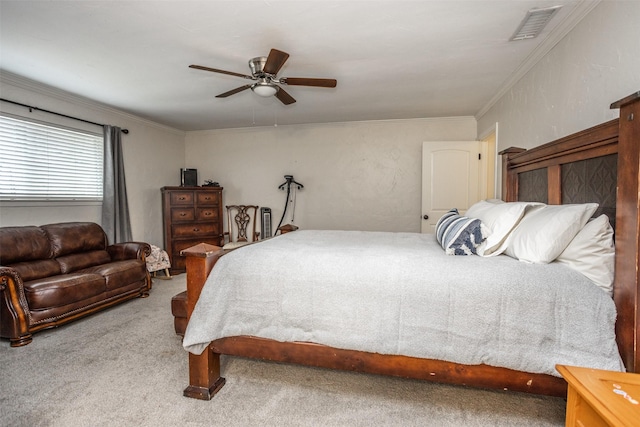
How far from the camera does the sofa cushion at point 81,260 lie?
314cm

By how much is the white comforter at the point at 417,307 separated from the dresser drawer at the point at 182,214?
11.1 feet

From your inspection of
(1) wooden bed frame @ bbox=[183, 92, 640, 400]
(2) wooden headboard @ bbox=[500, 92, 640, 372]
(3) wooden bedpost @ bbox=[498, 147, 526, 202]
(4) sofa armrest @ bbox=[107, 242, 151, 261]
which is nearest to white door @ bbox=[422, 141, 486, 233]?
(3) wooden bedpost @ bbox=[498, 147, 526, 202]

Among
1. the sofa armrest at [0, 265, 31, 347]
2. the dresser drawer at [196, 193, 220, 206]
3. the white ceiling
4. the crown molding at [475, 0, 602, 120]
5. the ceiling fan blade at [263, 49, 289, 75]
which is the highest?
the white ceiling

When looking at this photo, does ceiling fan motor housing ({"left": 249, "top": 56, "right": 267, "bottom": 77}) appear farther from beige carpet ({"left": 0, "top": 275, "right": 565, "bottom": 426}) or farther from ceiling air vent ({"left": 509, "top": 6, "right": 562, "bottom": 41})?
beige carpet ({"left": 0, "top": 275, "right": 565, "bottom": 426})

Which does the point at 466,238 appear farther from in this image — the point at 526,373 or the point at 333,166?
the point at 333,166

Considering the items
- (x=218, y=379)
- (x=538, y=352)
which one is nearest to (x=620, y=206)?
(x=538, y=352)

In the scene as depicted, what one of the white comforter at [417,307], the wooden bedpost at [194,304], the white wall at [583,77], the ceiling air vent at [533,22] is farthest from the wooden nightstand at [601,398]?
the ceiling air vent at [533,22]

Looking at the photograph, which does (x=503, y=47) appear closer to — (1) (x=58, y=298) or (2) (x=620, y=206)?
(2) (x=620, y=206)

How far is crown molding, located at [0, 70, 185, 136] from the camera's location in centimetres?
301

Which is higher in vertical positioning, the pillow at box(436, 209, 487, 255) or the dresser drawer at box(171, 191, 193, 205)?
the dresser drawer at box(171, 191, 193, 205)

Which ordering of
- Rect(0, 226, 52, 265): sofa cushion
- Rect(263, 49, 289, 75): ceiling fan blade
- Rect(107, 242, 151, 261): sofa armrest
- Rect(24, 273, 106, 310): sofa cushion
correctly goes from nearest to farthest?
Rect(263, 49, 289, 75): ceiling fan blade → Rect(24, 273, 106, 310): sofa cushion → Rect(0, 226, 52, 265): sofa cushion → Rect(107, 242, 151, 261): sofa armrest

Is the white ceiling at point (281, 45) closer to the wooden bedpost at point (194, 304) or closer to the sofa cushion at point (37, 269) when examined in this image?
the wooden bedpost at point (194, 304)

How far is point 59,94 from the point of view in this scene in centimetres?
347

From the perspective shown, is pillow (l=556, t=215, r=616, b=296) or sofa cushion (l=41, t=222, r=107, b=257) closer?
pillow (l=556, t=215, r=616, b=296)
